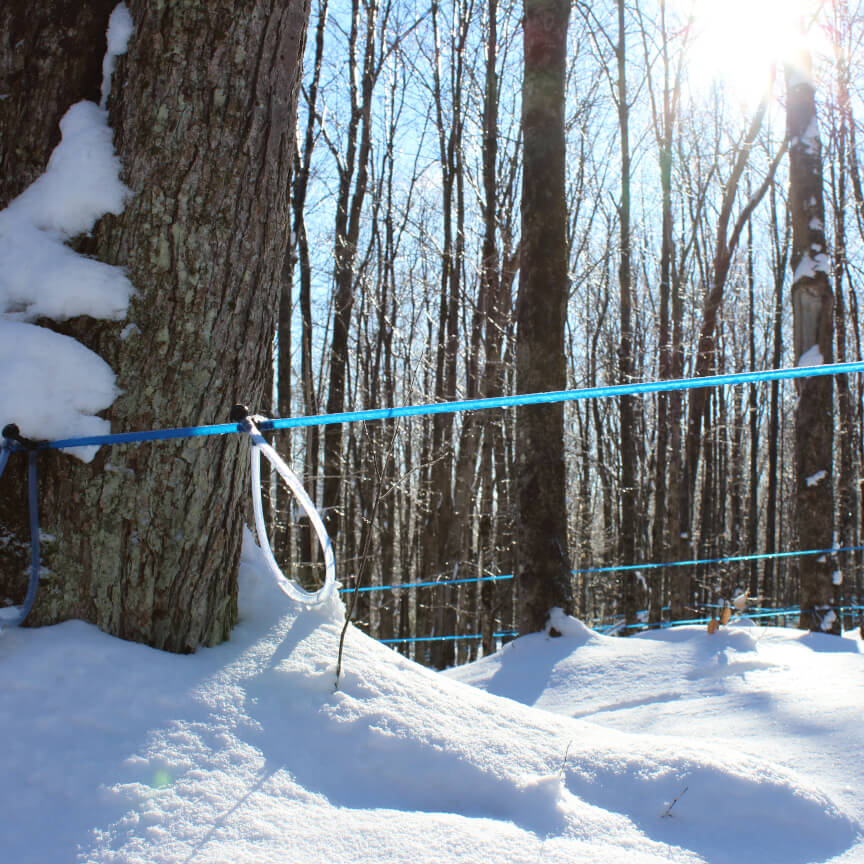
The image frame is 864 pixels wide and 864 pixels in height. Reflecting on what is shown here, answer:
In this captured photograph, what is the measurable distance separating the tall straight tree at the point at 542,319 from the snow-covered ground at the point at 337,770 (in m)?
2.00

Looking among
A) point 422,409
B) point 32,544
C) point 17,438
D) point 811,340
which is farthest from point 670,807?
point 811,340

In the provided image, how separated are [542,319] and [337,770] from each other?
125 inches

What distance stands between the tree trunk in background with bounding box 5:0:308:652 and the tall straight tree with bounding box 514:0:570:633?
2.45m

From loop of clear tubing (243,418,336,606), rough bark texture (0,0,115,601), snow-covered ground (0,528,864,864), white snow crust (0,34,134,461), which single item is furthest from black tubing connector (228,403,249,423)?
rough bark texture (0,0,115,601)

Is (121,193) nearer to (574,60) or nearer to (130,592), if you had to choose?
(130,592)

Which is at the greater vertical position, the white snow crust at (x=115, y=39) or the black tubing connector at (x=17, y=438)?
the white snow crust at (x=115, y=39)

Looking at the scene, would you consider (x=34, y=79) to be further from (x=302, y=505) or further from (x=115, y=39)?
(x=302, y=505)

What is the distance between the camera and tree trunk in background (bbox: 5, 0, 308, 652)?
1584mm

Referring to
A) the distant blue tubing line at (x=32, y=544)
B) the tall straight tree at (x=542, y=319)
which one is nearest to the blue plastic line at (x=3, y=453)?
the distant blue tubing line at (x=32, y=544)

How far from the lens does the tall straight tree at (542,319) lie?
3895 millimetres

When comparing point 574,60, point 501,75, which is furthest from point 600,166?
point 501,75

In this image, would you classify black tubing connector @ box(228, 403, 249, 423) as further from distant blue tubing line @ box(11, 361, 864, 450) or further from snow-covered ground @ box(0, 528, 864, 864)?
snow-covered ground @ box(0, 528, 864, 864)

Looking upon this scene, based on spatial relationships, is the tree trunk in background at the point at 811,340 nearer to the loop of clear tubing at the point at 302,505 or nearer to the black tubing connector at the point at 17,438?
the loop of clear tubing at the point at 302,505

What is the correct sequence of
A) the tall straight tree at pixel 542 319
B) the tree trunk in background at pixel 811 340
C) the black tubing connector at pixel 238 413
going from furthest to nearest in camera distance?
the tree trunk in background at pixel 811 340 < the tall straight tree at pixel 542 319 < the black tubing connector at pixel 238 413
